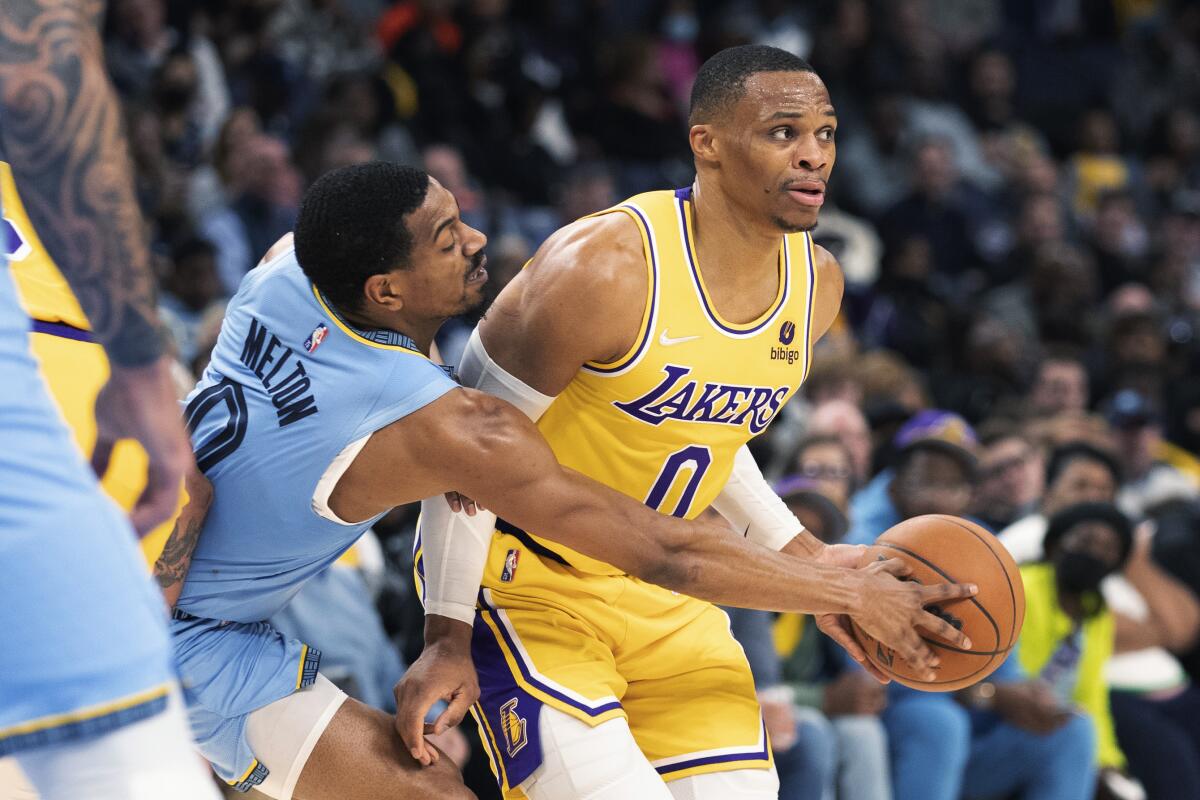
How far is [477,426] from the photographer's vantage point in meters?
3.24

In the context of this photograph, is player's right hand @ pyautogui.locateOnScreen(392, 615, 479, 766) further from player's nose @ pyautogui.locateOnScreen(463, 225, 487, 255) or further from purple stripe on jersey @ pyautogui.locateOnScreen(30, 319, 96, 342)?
purple stripe on jersey @ pyautogui.locateOnScreen(30, 319, 96, 342)

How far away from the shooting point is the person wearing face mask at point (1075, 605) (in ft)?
21.0

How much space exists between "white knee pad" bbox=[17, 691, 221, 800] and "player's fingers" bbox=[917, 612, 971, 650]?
6.13 feet

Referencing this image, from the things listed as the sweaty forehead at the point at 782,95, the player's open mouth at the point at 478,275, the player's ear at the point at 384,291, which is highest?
the sweaty forehead at the point at 782,95

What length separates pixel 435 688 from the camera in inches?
134

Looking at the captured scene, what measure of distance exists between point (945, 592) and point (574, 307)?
1.08m

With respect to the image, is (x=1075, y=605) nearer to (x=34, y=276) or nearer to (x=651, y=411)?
(x=651, y=411)

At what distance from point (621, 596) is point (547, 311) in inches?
28.1

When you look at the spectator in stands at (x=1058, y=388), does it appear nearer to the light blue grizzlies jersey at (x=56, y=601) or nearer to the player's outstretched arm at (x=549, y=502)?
the player's outstretched arm at (x=549, y=502)

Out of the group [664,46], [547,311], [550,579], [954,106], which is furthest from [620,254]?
[954,106]

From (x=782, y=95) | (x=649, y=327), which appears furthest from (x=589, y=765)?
(x=782, y=95)

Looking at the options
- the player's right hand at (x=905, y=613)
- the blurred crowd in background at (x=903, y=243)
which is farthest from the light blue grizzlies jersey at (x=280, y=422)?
the blurred crowd in background at (x=903, y=243)

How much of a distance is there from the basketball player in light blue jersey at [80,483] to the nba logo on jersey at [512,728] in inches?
51.1

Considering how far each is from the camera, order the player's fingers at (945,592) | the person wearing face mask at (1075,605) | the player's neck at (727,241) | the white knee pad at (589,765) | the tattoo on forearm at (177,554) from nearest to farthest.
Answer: the tattoo on forearm at (177,554), the white knee pad at (589,765), the player's fingers at (945,592), the player's neck at (727,241), the person wearing face mask at (1075,605)
